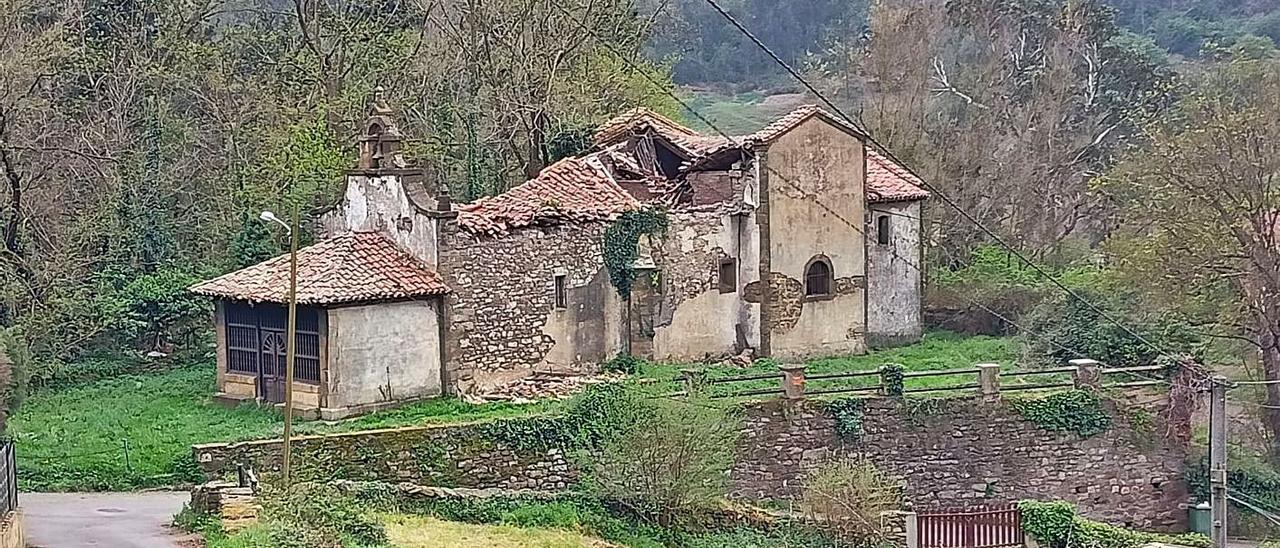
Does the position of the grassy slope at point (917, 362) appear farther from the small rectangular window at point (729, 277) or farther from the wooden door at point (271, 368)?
the wooden door at point (271, 368)

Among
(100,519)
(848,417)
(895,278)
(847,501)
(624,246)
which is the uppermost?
(624,246)

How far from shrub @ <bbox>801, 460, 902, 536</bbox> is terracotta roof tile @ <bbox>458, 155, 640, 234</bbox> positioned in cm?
730

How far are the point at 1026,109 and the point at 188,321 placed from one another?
27.5 meters

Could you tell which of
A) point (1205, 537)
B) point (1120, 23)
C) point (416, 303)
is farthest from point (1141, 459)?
point (1120, 23)

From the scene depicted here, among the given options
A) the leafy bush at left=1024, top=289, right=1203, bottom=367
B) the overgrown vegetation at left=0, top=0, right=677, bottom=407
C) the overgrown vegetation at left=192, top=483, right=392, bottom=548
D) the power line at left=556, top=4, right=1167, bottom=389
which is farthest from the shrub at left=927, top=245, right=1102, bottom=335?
the overgrown vegetation at left=192, top=483, right=392, bottom=548

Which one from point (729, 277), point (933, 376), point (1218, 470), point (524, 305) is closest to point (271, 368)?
point (524, 305)

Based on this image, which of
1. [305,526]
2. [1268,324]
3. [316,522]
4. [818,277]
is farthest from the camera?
[818,277]

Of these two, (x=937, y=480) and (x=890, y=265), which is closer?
(x=937, y=480)

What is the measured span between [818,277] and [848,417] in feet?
19.0

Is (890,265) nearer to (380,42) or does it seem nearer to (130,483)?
(380,42)

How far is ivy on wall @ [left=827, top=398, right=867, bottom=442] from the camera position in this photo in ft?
94.2

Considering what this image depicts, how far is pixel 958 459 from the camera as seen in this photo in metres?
29.3

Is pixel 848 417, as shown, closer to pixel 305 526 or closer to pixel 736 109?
pixel 305 526

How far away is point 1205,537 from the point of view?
27484mm
